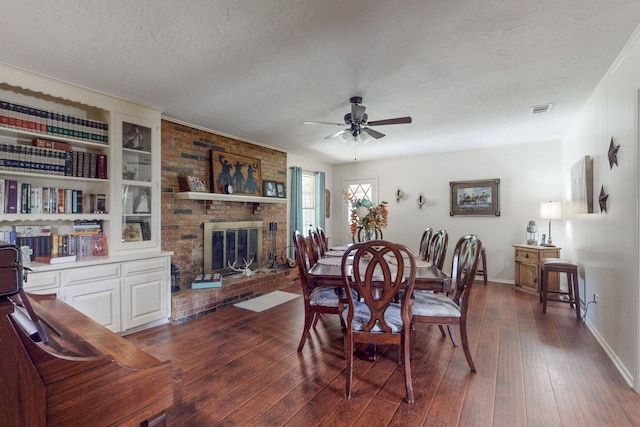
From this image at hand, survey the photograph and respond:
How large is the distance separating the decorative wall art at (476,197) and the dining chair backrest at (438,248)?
2.40 meters

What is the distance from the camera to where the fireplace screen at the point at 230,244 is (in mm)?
4066

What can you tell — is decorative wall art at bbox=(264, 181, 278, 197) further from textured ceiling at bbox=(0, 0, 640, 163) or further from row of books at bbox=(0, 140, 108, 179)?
row of books at bbox=(0, 140, 108, 179)

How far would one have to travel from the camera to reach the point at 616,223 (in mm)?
2311

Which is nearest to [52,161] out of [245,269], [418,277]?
[245,269]

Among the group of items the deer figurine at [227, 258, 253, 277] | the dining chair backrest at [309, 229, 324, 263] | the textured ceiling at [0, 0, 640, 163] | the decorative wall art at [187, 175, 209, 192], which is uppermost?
the textured ceiling at [0, 0, 640, 163]

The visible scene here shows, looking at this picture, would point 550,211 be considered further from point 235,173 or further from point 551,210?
point 235,173

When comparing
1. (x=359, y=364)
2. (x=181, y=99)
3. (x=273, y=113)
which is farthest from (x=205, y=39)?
(x=359, y=364)

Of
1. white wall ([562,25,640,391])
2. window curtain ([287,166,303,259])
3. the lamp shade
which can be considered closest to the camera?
white wall ([562,25,640,391])

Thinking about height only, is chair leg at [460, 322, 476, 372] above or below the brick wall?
below

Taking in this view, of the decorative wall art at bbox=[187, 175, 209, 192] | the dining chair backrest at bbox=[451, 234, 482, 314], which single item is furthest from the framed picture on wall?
the dining chair backrest at bbox=[451, 234, 482, 314]

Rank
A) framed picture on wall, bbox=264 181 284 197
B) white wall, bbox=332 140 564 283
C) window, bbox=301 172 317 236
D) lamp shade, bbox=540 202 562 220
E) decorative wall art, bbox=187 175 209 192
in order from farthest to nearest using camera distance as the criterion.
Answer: window, bbox=301 172 317 236
framed picture on wall, bbox=264 181 284 197
white wall, bbox=332 140 564 283
lamp shade, bbox=540 202 562 220
decorative wall art, bbox=187 175 209 192

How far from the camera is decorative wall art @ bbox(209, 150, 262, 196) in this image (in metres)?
4.09

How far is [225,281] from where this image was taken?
3.92m

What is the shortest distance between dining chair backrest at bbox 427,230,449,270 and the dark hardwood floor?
0.73 metres
